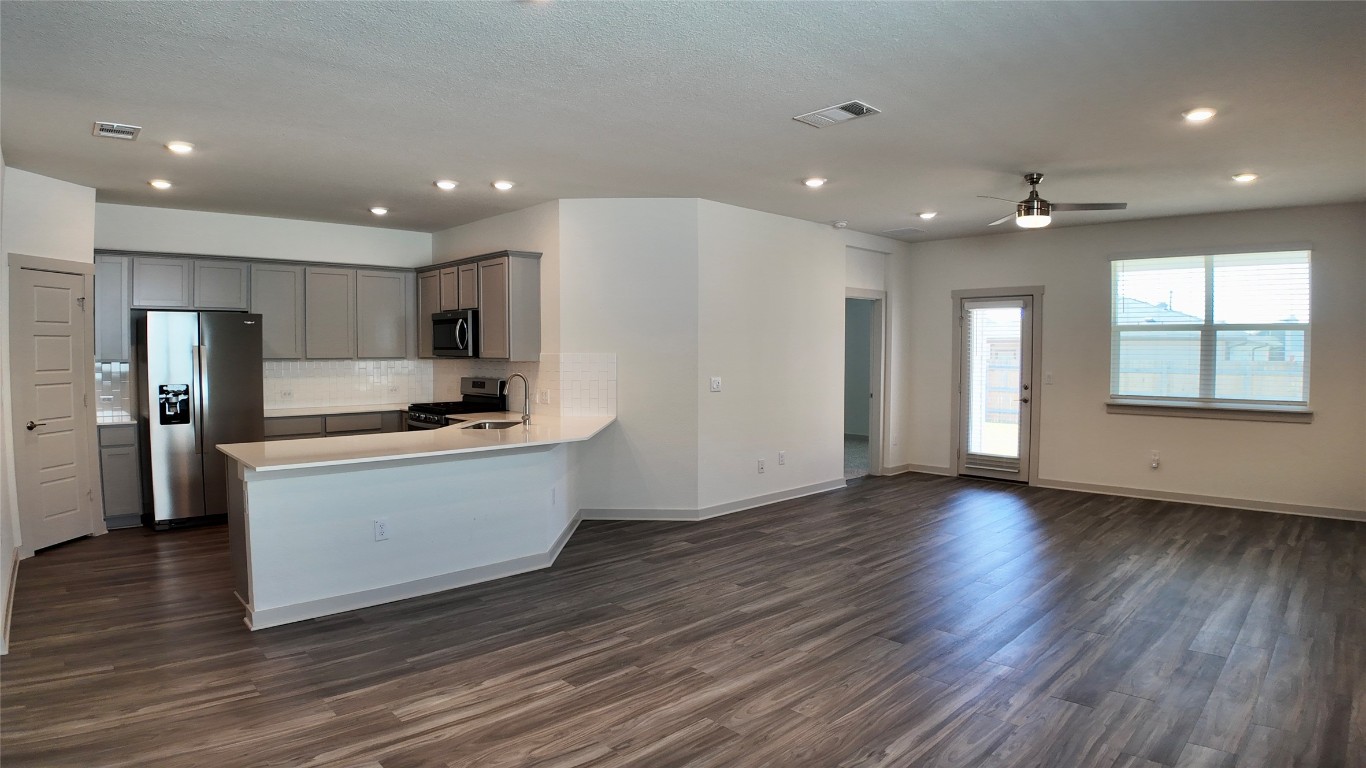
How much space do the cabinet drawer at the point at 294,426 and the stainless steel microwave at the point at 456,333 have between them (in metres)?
1.23

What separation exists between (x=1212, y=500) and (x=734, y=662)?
5.70 metres

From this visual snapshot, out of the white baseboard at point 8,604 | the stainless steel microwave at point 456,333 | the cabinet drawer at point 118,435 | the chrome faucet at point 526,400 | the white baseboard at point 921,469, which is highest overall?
the stainless steel microwave at point 456,333

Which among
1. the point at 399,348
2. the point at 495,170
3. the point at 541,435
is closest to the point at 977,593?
the point at 541,435

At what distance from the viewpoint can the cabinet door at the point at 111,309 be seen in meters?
5.79

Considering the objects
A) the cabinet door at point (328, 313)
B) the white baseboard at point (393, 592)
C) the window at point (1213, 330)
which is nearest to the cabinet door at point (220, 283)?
the cabinet door at point (328, 313)

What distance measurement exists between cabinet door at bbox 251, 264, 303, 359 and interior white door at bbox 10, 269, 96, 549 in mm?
1268

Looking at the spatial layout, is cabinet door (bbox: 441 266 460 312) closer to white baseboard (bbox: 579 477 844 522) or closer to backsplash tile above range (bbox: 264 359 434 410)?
backsplash tile above range (bbox: 264 359 434 410)

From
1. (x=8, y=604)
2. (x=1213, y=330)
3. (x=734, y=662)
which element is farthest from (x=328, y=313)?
(x=1213, y=330)

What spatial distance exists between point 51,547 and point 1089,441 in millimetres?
8791

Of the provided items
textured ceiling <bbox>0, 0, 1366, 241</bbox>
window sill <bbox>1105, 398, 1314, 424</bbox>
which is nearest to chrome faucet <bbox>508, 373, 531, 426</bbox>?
textured ceiling <bbox>0, 0, 1366, 241</bbox>

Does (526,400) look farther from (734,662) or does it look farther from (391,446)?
(734,662)

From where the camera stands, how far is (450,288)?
6812 millimetres

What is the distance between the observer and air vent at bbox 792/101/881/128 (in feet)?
12.0

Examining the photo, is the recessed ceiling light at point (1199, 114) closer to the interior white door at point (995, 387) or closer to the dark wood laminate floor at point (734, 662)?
the dark wood laminate floor at point (734, 662)
